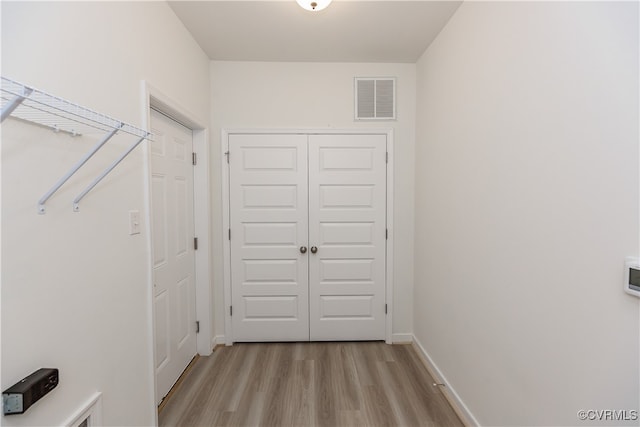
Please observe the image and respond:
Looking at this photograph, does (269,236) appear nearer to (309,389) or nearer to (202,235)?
(202,235)

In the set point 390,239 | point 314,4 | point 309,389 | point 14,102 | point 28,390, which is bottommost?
point 309,389

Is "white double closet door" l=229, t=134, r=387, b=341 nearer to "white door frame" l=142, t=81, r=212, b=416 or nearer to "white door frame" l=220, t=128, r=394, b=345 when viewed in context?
"white door frame" l=220, t=128, r=394, b=345

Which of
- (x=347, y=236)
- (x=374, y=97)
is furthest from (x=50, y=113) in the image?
(x=374, y=97)

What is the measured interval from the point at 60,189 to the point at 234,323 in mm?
2078

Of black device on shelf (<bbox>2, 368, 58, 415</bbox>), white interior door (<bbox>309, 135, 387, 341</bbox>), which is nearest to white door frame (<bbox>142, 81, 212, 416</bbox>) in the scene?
white interior door (<bbox>309, 135, 387, 341</bbox>)

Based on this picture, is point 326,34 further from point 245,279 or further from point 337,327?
point 337,327

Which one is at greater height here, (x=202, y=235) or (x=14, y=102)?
(x=14, y=102)

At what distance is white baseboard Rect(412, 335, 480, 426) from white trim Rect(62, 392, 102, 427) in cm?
203

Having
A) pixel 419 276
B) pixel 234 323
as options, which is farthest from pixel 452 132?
pixel 234 323

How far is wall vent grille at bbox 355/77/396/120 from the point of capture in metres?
2.68

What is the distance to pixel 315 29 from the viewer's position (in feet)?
7.06

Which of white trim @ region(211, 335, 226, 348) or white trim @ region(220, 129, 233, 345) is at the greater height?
white trim @ region(220, 129, 233, 345)

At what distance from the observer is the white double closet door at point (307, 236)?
2.71 metres

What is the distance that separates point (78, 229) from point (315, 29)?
6.66 feet
